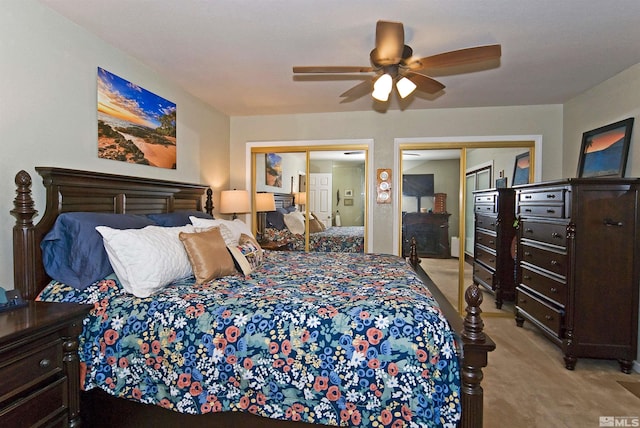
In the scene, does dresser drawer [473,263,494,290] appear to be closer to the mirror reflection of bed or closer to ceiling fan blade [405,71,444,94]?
the mirror reflection of bed

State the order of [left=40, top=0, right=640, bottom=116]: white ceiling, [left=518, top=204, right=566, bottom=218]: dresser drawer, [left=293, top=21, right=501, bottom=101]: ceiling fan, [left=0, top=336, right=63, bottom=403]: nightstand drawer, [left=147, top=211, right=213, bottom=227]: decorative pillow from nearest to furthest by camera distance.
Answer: [left=0, top=336, right=63, bottom=403]: nightstand drawer
[left=293, top=21, right=501, bottom=101]: ceiling fan
[left=40, top=0, right=640, bottom=116]: white ceiling
[left=147, top=211, right=213, bottom=227]: decorative pillow
[left=518, top=204, right=566, bottom=218]: dresser drawer

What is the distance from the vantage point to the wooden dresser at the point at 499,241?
13.7 feet

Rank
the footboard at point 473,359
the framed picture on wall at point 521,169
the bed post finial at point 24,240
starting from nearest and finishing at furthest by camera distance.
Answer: the footboard at point 473,359, the bed post finial at point 24,240, the framed picture on wall at point 521,169

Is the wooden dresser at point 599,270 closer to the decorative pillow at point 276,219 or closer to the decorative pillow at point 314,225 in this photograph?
the decorative pillow at point 314,225

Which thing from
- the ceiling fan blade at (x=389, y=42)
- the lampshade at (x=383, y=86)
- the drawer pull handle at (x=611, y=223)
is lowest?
the drawer pull handle at (x=611, y=223)

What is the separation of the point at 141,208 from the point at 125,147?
1.55 ft

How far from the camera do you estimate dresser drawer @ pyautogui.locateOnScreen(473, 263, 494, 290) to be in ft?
14.2

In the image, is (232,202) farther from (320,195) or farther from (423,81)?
(423,81)

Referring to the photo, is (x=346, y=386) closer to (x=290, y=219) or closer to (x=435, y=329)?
(x=435, y=329)

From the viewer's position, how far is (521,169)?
4129 millimetres

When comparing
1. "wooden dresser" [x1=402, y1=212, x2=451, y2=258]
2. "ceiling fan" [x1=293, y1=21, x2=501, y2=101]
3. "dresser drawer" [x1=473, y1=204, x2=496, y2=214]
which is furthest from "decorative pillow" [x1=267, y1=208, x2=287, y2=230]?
"dresser drawer" [x1=473, y1=204, x2=496, y2=214]

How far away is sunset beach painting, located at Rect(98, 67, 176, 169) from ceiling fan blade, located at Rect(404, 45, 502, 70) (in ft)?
6.72

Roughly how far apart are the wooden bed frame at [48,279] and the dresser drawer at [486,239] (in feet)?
7.67

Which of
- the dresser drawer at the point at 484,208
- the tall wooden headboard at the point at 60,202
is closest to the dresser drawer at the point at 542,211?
the dresser drawer at the point at 484,208
